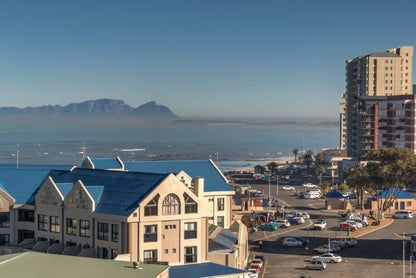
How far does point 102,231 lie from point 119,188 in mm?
3970

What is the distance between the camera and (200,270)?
172ft

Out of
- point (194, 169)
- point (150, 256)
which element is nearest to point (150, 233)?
point (150, 256)

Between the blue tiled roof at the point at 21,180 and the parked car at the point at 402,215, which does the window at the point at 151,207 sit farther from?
the parked car at the point at 402,215

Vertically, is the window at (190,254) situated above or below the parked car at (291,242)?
above

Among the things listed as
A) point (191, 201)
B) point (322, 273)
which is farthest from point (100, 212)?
point (322, 273)

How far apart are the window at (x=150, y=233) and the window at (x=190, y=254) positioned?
3.14 m

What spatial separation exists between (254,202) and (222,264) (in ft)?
188

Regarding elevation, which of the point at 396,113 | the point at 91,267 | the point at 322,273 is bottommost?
the point at 322,273

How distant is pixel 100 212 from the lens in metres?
54.8

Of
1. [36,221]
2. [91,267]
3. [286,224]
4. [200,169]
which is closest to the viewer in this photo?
[91,267]

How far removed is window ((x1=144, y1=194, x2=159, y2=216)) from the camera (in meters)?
53.1

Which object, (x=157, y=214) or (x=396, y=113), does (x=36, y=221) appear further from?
(x=396, y=113)

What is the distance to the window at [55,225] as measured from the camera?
192 feet

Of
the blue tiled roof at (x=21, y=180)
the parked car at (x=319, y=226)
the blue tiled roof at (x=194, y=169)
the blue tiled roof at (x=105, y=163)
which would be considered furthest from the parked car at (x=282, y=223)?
the blue tiled roof at (x=21, y=180)
